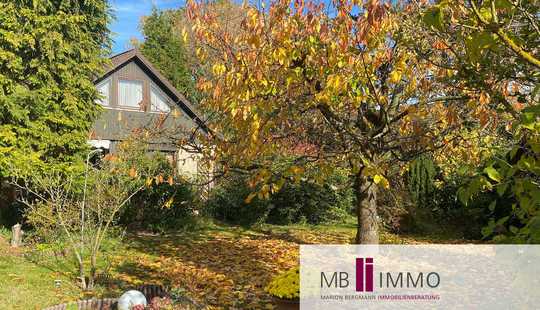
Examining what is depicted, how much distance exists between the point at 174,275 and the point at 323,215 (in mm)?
7354

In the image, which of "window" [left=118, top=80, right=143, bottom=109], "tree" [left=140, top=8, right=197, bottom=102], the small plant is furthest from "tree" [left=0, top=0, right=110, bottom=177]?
"tree" [left=140, top=8, right=197, bottom=102]

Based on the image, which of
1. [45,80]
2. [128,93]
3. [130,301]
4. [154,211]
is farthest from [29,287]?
[128,93]

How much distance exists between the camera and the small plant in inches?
198

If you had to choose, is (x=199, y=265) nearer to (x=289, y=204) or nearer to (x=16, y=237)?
(x=16, y=237)

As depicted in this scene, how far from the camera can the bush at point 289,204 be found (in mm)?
14047

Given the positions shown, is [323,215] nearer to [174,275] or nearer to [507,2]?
[174,275]

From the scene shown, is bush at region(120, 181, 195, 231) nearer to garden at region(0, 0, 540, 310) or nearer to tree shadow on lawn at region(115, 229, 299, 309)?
garden at region(0, 0, 540, 310)

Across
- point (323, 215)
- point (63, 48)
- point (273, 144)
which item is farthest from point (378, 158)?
point (63, 48)

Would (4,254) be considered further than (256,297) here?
Yes

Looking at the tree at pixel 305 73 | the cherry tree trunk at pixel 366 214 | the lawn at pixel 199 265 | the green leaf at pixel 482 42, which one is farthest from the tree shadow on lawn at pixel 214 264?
the green leaf at pixel 482 42

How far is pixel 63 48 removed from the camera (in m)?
12.3

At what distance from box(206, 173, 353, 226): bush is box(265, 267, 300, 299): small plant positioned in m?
8.47

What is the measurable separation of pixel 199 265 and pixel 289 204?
6006 millimetres

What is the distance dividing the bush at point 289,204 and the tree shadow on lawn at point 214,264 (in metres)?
1.80
